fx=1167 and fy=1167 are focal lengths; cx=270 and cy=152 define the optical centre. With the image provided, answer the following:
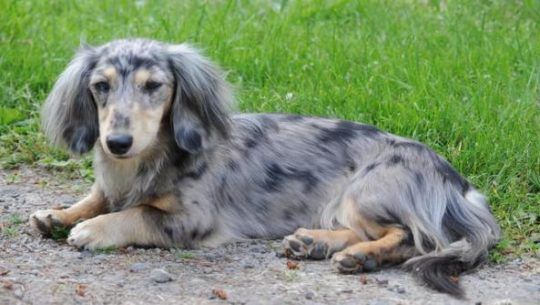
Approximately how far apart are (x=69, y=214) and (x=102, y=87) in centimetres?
65

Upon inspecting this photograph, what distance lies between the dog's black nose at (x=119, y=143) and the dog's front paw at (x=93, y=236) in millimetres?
383

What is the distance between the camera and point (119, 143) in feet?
16.8

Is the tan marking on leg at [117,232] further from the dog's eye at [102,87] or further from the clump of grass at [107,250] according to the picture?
the dog's eye at [102,87]

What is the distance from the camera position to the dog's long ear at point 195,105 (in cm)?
548

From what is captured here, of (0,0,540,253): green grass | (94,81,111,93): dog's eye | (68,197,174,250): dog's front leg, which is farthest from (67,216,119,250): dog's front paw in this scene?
(0,0,540,253): green grass

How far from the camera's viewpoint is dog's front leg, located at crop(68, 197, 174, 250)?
5277 millimetres

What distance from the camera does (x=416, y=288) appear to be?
4.98 m

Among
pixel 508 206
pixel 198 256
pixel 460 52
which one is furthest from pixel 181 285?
pixel 460 52

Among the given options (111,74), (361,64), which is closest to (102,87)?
(111,74)

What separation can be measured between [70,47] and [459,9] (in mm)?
2907

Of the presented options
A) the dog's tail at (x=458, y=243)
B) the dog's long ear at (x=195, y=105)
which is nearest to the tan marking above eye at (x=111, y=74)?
the dog's long ear at (x=195, y=105)

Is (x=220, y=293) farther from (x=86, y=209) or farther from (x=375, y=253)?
(x=86, y=209)

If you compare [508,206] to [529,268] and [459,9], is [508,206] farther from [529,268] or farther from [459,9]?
[459,9]

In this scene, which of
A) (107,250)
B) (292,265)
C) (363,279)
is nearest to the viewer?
(363,279)
